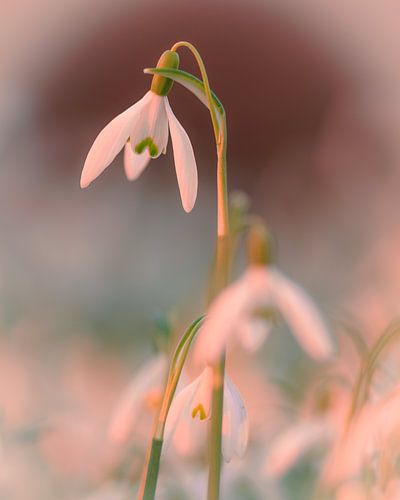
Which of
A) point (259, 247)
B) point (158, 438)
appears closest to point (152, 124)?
point (259, 247)

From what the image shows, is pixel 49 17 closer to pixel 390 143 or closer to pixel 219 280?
pixel 390 143

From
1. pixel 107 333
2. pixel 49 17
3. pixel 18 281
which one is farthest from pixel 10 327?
pixel 49 17

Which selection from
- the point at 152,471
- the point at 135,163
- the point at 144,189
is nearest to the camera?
the point at 152,471

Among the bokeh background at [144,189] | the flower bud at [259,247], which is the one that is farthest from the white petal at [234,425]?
the bokeh background at [144,189]

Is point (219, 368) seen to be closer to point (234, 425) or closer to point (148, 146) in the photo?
point (234, 425)

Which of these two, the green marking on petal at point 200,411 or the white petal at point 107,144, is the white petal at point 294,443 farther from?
the white petal at point 107,144

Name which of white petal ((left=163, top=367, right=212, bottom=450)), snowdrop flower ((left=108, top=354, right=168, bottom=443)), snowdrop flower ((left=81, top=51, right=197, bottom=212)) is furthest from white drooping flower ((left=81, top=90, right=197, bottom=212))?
snowdrop flower ((left=108, top=354, right=168, bottom=443))
